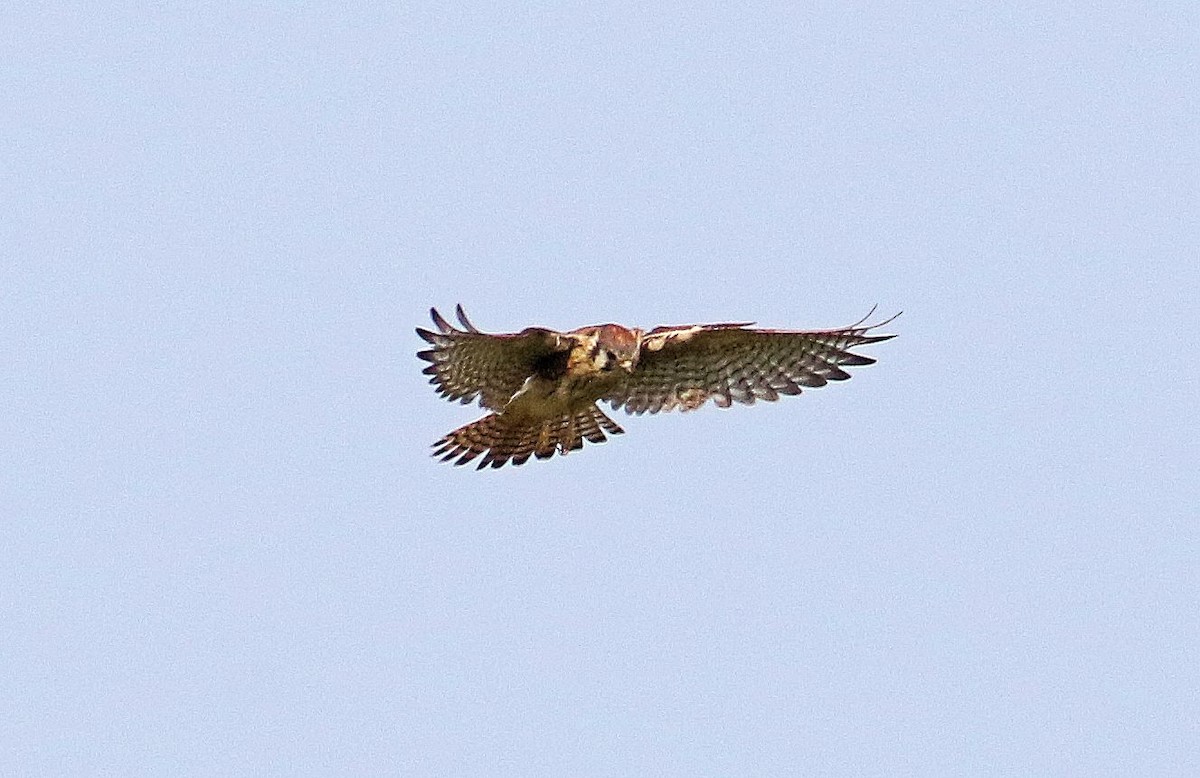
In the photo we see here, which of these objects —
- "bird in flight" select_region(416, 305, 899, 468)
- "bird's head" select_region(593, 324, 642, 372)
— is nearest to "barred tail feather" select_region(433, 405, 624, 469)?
"bird in flight" select_region(416, 305, 899, 468)

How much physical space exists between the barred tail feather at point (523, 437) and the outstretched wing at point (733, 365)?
0.23 meters

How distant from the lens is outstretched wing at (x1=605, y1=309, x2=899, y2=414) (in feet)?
50.8

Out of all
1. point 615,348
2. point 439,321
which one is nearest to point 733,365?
point 615,348

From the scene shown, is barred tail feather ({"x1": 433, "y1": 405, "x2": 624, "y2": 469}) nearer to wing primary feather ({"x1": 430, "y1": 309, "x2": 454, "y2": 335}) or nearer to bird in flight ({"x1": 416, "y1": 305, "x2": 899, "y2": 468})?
bird in flight ({"x1": 416, "y1": 305, "x2": 899, "y2": 468})

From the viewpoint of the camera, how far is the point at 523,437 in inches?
617

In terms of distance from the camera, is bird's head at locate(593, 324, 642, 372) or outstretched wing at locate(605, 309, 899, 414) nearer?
bird's head at locate(593, 324, 642, 372)

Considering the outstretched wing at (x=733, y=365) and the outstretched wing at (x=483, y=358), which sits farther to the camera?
the outstretched wing at (x=733, y=365)

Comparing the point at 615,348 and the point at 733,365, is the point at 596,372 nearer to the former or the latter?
the point at 615,348

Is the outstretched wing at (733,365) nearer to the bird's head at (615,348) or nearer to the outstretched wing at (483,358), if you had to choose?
the bird's head at (615,348)

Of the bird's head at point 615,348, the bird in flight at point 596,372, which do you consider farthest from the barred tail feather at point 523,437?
the bird's head at point 615,348

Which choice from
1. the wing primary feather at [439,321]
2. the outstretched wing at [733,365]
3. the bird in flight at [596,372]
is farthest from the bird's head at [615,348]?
the wing primary feather at [439,321]

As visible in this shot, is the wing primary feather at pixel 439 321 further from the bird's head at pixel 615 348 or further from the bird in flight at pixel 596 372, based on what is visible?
the bird's head at pixel 615 348

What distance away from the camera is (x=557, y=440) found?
51.8 ft

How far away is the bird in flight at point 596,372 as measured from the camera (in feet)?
48.1
